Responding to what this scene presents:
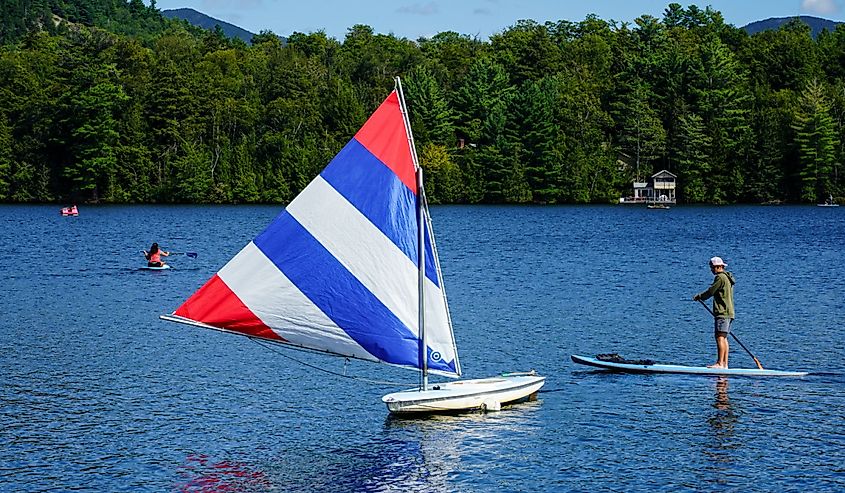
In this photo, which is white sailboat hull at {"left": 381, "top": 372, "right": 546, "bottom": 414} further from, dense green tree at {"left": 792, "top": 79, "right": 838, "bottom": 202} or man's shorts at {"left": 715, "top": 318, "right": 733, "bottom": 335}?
dense green tree at {"left": 792, "top": 79, "right": 838, "bottom": 202}

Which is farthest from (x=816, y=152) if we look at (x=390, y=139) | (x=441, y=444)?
(x=441, y=444)

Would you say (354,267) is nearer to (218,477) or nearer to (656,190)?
(218,477)

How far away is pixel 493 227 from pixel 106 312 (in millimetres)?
62713

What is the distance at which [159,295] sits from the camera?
161 ft

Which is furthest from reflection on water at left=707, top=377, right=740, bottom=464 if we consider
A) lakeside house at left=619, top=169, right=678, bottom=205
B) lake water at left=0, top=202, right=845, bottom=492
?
lakeside house at left=619, top=169, right=678, bottom=205

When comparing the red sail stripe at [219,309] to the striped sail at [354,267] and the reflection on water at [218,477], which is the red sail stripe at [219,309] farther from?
the reflection on water at [218,477]

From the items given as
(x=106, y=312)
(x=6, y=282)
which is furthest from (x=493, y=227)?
(x=106, y=312)

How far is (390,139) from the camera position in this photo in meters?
23.9

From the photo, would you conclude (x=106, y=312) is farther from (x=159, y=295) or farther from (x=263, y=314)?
(x=263, y=314)

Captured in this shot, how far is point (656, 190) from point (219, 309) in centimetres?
13530

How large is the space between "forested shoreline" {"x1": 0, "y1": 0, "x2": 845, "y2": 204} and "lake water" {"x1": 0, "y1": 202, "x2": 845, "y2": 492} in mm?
93721

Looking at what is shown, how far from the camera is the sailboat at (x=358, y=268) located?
23641 mm

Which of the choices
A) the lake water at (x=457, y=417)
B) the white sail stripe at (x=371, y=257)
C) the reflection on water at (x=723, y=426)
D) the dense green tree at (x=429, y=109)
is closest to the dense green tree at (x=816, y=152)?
the dense green tree at (x=429, y=109)

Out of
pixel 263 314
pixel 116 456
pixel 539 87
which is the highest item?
pixel 539 87
